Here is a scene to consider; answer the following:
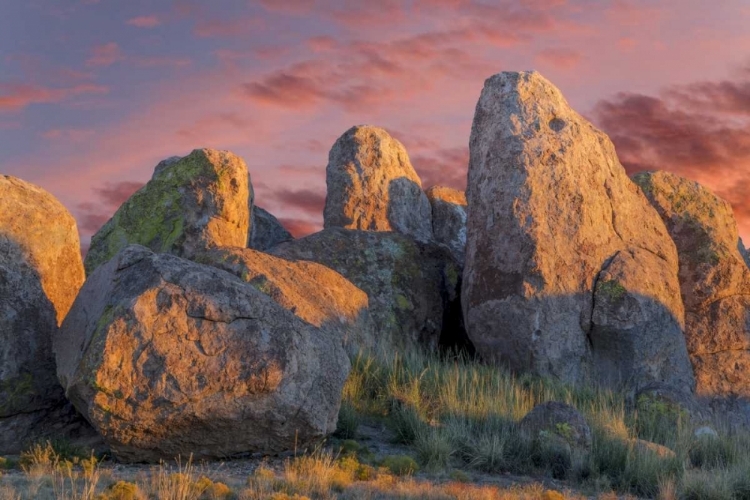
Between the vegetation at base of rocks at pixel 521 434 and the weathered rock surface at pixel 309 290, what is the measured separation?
2.52 ft

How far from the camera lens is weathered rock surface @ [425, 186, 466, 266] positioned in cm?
2188

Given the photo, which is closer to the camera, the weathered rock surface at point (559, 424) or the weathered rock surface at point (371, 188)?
the weathered rock surface at point (559, 424)

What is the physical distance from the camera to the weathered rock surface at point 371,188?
811 inches

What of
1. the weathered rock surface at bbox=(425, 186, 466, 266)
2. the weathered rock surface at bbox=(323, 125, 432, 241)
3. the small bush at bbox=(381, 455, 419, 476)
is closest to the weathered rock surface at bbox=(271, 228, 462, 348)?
the weathered rock surface at bbox=(323, 125, 432, 241)

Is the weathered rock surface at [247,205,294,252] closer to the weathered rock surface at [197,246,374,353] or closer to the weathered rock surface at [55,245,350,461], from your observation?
the weathered rock surface at [197,246,374,353]

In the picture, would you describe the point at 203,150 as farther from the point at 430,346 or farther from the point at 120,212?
the point at 430,346

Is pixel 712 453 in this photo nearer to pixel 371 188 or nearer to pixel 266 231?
pixel 371 188

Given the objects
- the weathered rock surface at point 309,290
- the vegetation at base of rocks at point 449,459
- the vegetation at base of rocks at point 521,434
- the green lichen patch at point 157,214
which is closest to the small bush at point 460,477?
the vegetation at base of rocks at point 449,459

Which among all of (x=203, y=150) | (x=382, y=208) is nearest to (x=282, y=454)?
(x=203, y=150)

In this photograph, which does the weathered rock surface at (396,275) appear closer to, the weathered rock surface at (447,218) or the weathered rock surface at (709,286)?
the weathered rock surface at (447,218)

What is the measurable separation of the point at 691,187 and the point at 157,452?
13559mm

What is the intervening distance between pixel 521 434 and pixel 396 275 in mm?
6767

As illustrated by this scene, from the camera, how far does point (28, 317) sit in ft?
36.4

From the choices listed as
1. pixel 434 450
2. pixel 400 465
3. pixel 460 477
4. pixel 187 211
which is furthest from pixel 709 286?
pixel 400 465
